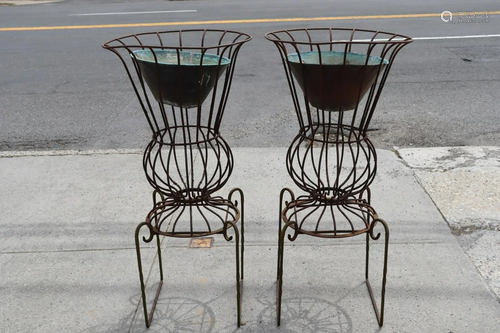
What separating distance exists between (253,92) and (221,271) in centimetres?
369

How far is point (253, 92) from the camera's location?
630 cm

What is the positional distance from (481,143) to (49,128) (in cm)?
412

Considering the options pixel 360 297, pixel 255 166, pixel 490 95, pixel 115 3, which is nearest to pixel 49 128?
pixel 255 166
